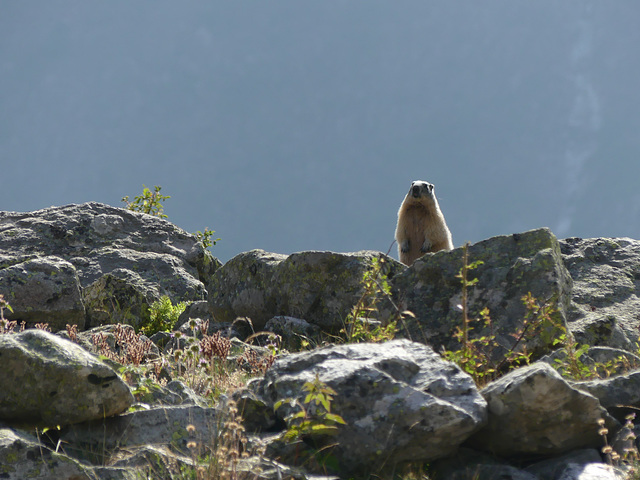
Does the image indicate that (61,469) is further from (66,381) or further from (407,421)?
(407,421)

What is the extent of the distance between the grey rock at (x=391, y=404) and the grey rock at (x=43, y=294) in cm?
773

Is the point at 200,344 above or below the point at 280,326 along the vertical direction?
below

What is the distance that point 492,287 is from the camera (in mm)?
7441

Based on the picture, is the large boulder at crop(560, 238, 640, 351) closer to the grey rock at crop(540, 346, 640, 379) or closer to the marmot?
the grey rock at crop(540, 346, 640, 379)

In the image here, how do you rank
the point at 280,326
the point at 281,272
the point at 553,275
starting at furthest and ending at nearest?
the point at 281,272, the point at 280,326, the point at 553,275

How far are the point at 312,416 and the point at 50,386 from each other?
164cm

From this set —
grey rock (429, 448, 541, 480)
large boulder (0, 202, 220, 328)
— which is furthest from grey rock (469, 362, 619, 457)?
large boulder (0, 202, 220, 328)

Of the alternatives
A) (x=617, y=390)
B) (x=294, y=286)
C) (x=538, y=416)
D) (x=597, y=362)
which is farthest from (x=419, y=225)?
(x=538, y=416)

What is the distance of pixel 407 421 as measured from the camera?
4.29 m

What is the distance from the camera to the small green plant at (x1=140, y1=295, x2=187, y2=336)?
12.2 metres

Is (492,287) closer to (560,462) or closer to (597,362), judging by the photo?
(597,362)

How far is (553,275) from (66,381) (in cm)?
498

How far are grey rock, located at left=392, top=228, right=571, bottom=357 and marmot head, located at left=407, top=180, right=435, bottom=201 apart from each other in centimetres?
727

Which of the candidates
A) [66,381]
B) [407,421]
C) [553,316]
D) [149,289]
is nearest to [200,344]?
[66,381]
